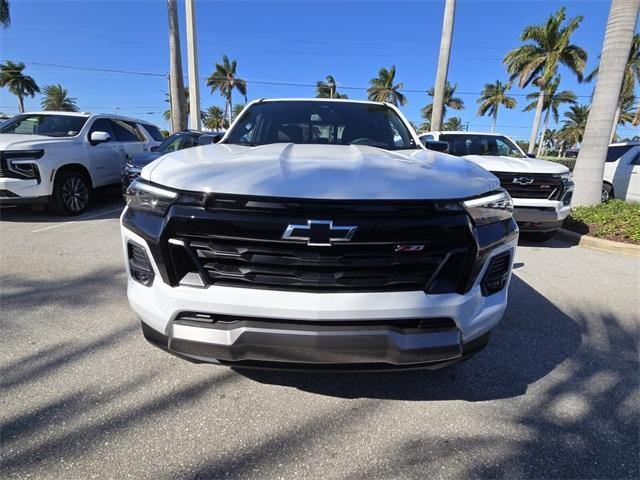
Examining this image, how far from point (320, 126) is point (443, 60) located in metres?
9.25

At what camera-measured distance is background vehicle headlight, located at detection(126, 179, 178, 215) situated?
1.76 m

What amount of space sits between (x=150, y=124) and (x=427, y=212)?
976 centimetres

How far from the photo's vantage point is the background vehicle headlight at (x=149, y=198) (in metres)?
1.76

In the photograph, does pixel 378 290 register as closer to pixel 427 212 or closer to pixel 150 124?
pixel 427 212

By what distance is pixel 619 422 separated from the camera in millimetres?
2037

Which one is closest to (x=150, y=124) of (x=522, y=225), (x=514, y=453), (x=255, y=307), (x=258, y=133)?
(x=258, y=133)

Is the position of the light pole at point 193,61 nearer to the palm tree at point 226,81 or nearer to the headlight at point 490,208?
the headlight at point 490,208

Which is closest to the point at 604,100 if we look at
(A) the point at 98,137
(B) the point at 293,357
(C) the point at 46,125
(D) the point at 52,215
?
(B) the point at 293,357

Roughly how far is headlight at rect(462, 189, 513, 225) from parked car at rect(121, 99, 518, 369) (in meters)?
0.01

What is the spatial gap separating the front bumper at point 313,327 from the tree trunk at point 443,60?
35.1 ft

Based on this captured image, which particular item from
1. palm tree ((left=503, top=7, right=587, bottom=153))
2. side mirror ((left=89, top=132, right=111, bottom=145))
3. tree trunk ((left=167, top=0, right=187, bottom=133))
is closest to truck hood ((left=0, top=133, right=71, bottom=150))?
side mirror ((left=89, top=132, right=111, bottom=145))

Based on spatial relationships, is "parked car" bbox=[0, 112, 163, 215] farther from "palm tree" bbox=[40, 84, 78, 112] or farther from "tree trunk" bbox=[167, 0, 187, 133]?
"palm tree" bbox=[40, 84, 78, 112]

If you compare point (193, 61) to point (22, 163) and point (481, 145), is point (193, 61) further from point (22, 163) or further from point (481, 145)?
point (481, 145)

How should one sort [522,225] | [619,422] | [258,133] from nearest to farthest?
[619,422] → [258,133] → [522,225]
